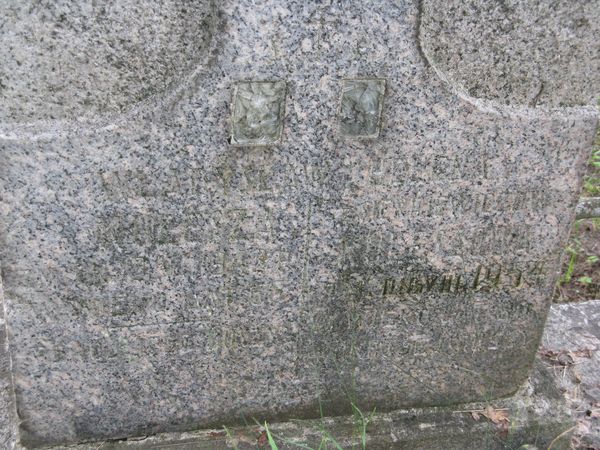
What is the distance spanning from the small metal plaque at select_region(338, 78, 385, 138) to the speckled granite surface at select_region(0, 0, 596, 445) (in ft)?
0.08

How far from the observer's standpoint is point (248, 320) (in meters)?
1.75

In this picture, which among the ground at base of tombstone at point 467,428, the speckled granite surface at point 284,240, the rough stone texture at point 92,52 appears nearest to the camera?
the rough stone texture at point 92,52

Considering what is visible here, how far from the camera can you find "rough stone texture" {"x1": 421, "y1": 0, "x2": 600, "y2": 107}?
Result: 1.44 metres

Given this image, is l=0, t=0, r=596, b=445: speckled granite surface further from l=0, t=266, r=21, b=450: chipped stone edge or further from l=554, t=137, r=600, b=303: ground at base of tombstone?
l=554, t=137, r=600, b=303: ground at base of tombstone

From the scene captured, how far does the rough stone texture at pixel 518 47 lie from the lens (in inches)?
56.6

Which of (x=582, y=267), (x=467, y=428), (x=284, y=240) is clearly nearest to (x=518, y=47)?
(x=284, y=240)

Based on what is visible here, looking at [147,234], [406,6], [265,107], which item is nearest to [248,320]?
[147,234]

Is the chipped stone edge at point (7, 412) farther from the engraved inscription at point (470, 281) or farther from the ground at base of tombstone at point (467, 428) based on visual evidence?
the engraved inscription at point (470, 281)

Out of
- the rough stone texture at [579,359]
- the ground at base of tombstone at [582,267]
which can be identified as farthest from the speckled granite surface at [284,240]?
the ground at base of tombstone at [582,267]

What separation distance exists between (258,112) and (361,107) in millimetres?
276

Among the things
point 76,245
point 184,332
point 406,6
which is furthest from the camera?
point 184,332

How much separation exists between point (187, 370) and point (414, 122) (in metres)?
1.04

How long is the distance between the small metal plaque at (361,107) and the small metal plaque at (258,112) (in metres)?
0.17

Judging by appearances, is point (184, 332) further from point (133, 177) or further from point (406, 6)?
point (406, 6)
